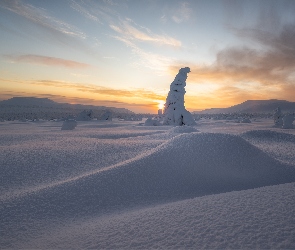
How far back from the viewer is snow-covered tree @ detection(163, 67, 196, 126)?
822 inches

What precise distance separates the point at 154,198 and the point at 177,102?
18.0 m

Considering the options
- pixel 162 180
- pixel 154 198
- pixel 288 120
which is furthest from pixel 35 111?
pixel 154 198

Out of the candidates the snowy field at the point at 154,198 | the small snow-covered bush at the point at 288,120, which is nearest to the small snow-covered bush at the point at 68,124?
the snowy field at the point at 154,198

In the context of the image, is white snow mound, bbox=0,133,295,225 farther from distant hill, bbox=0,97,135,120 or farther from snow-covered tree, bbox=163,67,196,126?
distant hill, bbox=0,97,135,120

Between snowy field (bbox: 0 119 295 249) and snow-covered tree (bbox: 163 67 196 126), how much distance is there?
14948mm

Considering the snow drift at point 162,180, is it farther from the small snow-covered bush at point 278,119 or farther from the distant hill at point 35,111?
the distant hill at point 35,111

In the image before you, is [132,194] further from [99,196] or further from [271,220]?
[271,220]

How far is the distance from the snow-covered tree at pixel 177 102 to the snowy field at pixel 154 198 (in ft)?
49.0

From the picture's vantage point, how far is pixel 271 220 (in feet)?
6.40

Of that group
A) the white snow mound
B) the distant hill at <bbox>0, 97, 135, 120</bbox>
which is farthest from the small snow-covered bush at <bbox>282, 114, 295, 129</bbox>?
the distant hill at <bbox>0, 97, 135, 120</bbox>

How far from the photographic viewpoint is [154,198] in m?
3.39

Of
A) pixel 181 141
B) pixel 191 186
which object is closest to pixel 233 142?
pixel 181 141

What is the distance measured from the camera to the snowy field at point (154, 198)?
192cm

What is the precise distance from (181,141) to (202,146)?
56cm
